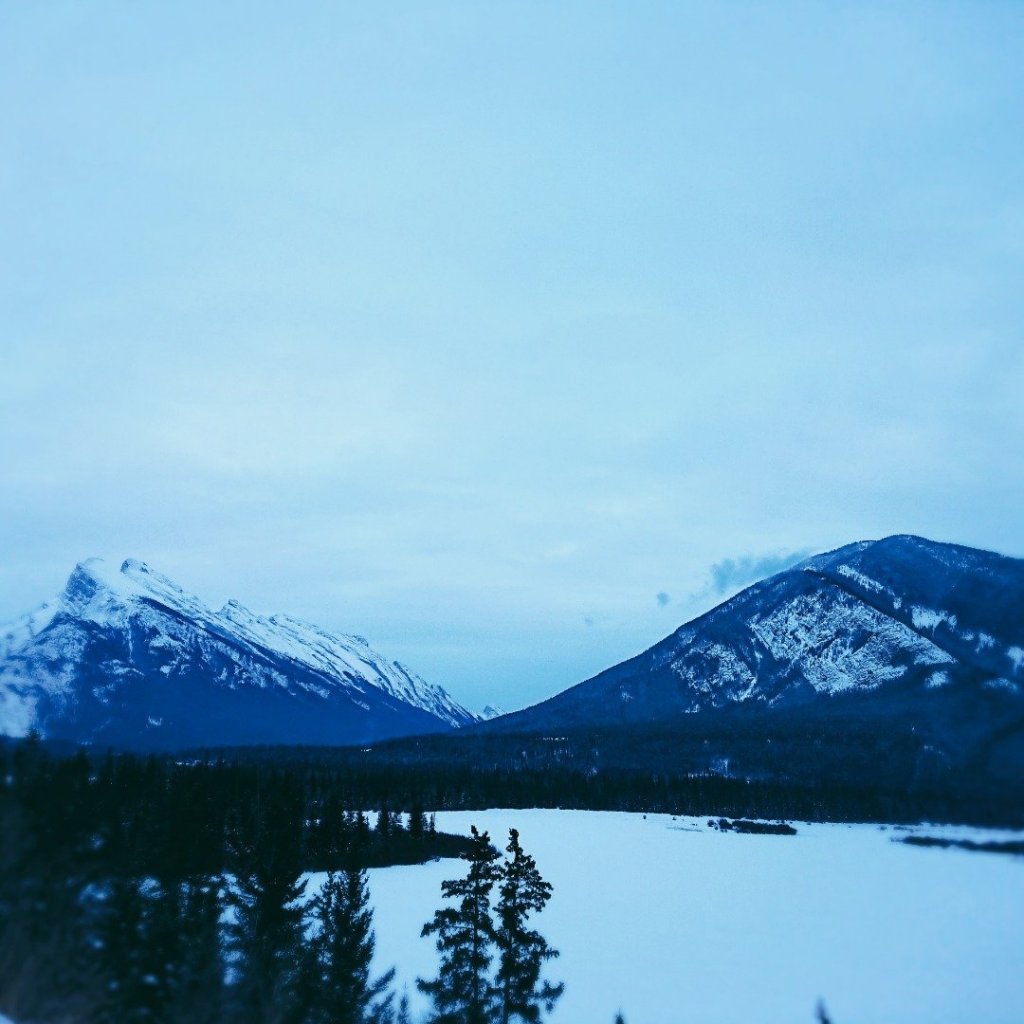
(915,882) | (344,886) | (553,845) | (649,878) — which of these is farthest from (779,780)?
(915,882)

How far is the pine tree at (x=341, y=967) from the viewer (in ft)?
81.7

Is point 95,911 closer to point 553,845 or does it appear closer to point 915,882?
point 915,882

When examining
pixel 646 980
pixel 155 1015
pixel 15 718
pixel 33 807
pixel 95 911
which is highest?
pixel 15 718

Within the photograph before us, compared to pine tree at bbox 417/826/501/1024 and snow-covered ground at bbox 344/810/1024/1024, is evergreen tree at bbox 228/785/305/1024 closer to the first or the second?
pine tree at bbox 417/826/501/1024

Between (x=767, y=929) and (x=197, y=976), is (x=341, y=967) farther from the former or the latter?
(x=767, y=929)

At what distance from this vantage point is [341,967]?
27641mm

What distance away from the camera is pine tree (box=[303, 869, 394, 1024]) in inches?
980

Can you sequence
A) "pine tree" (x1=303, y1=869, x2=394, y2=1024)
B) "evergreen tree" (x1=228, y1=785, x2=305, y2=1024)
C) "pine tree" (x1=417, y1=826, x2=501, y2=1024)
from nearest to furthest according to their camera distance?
"pine tree" (x1=303, y1=869, x2=394, y2=1024), "pine tree" (x1=417, y1=826, x2=501, y2=1024), "evergreen tree" (x1=228, y1=785, x2=305, y2=1024)

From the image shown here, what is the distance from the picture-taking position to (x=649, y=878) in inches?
2985

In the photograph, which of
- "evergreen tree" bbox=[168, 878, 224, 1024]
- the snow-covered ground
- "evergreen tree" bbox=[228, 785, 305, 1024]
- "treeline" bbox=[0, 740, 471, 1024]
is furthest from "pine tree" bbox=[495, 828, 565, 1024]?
the snow-covered ground

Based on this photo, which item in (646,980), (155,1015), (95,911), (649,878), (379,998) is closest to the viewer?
(155,1015)

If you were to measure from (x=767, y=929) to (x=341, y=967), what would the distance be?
30068 millimetres

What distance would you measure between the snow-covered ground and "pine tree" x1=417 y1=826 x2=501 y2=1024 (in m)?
10.6

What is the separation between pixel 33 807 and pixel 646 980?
3329 centimetres
